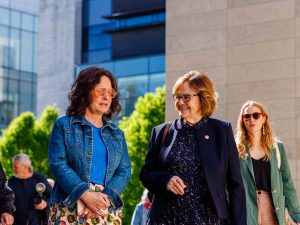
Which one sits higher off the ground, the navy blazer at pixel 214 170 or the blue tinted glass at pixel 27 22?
the blue tinted glass at pixel 27 22

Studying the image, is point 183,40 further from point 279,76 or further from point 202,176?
point 202,176

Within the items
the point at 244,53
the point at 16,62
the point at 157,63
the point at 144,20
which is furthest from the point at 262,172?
the point at 16,62

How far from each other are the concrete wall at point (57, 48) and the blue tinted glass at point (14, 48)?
5.40m

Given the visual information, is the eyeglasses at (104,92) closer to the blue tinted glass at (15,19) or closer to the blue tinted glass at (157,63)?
the blue tinted glass at (157,63)

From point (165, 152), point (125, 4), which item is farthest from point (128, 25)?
point (165, 152)

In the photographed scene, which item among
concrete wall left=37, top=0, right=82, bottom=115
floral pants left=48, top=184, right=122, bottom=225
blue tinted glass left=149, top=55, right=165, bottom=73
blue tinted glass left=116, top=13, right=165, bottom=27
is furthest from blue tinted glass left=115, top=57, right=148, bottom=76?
floral pants left=48, top=184, right=122, bottom=225

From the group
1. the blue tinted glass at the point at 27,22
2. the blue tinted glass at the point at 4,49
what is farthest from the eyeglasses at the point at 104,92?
the blue tinted glass at the point at 27,22

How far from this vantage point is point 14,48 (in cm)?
7125

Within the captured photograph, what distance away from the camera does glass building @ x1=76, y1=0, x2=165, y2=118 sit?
64.3 metres

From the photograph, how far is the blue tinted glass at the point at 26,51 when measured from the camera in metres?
72.3

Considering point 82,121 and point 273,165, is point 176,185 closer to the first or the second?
point 82,121

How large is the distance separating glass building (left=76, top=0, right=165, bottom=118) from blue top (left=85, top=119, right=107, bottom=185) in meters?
54.7

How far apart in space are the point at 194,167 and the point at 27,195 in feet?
26.6

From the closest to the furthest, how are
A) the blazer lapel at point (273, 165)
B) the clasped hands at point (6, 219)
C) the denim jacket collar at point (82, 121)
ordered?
the denim jacket collar at point (82, 121) → the clasped hands at point (6, 219) → the blazer lapel at point (273, 165)
